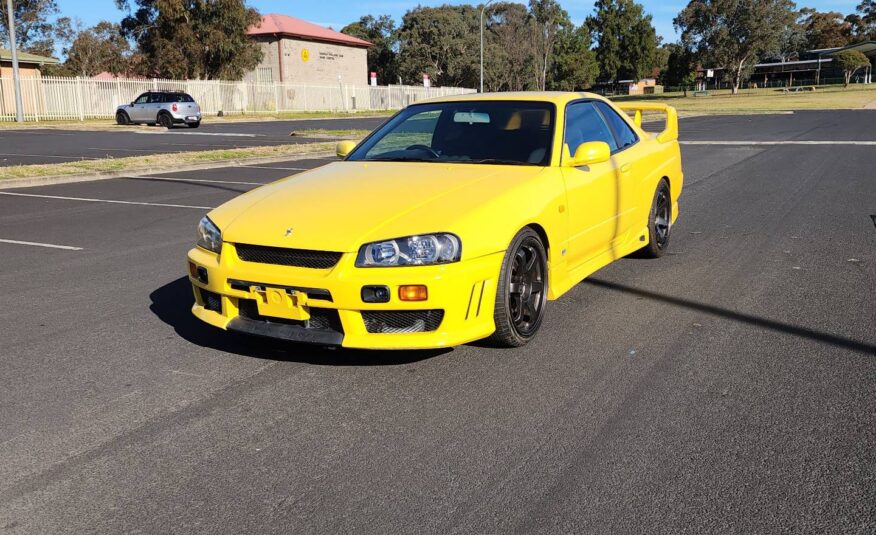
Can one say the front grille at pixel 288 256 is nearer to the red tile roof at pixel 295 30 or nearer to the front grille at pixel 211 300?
the front grille at pixel 211 300

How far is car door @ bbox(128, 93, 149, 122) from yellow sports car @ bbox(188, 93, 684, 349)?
100 feet

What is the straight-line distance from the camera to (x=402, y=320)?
3979 mm

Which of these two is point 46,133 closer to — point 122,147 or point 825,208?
point 122,147

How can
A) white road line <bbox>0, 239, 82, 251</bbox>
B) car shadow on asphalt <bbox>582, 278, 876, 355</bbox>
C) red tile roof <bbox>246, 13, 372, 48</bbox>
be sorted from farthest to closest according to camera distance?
1. red tile roof <bbox>246, 13, 372, 48</bbox>
2. white road line <bbox>0, 239, 82, 251</bbox>
3. car shadow on asphalt <bbox>582, 278, 876, 355</bbox>

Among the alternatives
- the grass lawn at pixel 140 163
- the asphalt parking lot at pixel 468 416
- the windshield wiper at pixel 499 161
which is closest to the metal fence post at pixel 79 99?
the grass lawn at pixel 140 163

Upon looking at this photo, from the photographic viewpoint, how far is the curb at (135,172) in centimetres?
1320

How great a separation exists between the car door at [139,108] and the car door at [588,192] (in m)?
31.2

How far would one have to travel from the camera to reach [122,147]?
21453mm

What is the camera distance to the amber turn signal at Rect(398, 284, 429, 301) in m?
3.88

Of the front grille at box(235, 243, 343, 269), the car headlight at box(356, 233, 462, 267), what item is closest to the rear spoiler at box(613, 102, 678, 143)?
the car headlight at box(356, 233, 462, 267)

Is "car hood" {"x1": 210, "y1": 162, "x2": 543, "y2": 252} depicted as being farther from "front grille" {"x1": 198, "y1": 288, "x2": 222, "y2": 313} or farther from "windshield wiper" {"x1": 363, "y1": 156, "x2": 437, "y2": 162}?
"front grille" {"x1": 198, "y1": 288, "x2": 222, "y2": 313}

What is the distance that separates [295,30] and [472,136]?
55.5 metres

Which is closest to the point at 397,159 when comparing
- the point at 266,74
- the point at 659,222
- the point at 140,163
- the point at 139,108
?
the point at 659,222

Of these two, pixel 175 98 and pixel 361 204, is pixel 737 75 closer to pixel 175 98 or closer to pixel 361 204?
pixel 175 98
